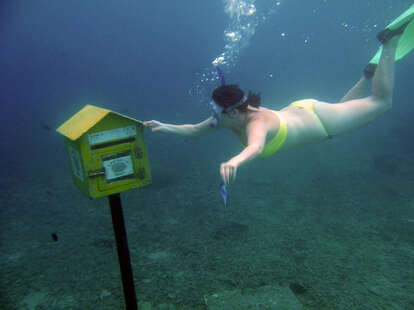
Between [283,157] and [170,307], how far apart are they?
9163 millimetres

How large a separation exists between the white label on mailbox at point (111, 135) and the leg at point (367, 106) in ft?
9.06

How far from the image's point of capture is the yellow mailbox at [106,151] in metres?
1.96

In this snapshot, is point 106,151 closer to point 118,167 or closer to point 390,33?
point 118,167

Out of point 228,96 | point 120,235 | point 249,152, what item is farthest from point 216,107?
point 120,235

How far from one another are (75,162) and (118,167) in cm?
44

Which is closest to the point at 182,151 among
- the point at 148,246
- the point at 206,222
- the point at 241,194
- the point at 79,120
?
the point at 241,194

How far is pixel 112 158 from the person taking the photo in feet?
6.75

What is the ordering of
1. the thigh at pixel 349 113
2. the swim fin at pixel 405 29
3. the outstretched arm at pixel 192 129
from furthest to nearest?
1. the thigh at pixel 349 113
2. the swim fin at pixel 405 29
3. the outstretched arm at pixel 192 129

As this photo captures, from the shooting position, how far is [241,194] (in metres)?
7.75

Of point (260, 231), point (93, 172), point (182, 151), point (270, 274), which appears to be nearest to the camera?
point (93, 172)

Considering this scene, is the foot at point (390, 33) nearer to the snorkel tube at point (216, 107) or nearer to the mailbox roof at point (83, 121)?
the snorkel tube at point (216, 107)

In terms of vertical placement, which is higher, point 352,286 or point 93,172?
point 93,172

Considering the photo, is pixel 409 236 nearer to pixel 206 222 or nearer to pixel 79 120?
pixel 206 222

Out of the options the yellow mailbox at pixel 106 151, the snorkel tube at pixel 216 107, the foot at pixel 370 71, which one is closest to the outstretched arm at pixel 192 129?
the snorkel tube at pixel 216 107
